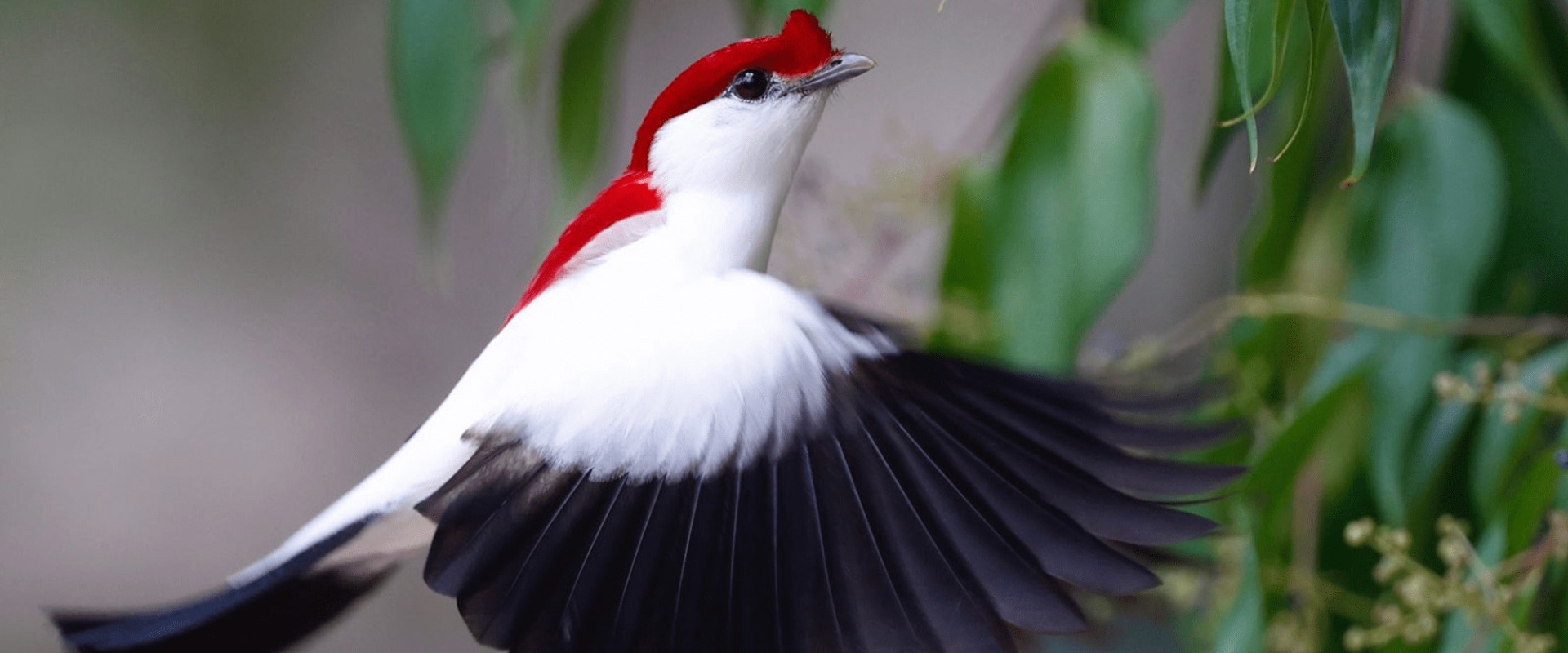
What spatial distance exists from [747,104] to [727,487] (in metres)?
0.16

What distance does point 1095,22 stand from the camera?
849mm

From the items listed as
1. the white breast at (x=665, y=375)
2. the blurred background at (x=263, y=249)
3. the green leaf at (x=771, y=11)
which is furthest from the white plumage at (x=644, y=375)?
the blurred background at (x=263, y=249)

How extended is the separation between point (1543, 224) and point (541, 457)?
651 mm

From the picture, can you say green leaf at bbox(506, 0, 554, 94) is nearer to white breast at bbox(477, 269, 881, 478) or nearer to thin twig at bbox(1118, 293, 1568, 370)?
white breast at bbox(477, 269, 881, 478)

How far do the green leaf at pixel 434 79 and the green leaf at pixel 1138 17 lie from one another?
1.13 feet

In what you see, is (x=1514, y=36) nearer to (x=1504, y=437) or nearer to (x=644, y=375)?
(x=1504, y=437)

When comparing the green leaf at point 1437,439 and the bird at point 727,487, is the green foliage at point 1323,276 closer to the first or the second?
the green leaf at point 1437,439

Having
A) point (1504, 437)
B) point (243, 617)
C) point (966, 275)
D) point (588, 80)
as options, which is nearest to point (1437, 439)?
point (1504, 437)

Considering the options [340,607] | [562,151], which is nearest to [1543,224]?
[562,151]

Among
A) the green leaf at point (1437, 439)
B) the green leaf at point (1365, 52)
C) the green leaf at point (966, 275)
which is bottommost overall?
the green leaf at point (1437, 439)

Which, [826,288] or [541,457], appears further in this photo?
[826,288]

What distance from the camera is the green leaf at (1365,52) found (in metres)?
0.42

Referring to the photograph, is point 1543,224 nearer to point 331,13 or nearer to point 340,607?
point 340,607

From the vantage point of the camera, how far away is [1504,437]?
802 millimetres
